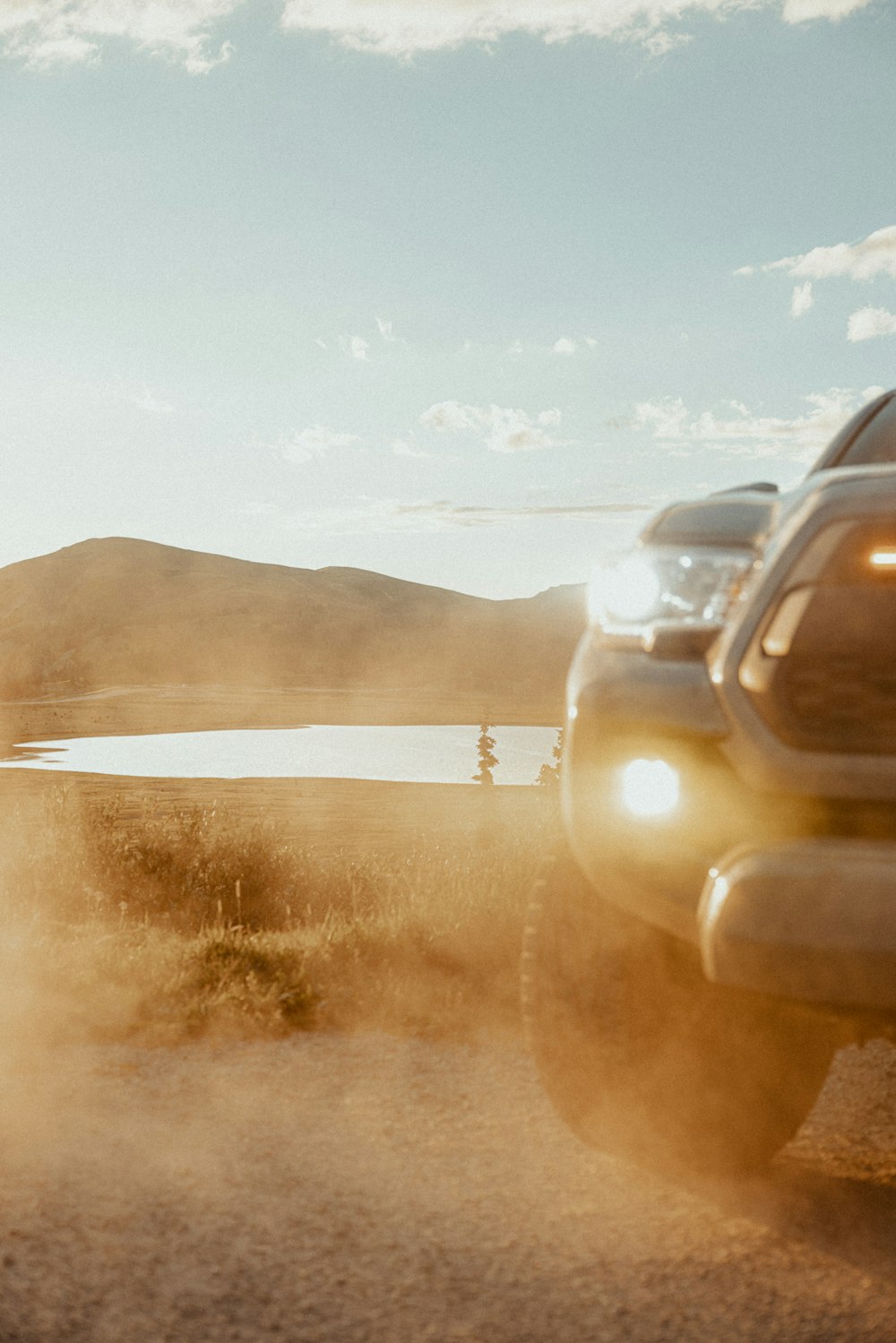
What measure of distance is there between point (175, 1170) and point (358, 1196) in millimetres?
490

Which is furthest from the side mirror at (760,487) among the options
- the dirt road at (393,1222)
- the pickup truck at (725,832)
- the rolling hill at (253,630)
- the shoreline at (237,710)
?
the rolling hill at (253,630)

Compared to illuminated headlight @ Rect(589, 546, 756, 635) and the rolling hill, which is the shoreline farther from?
illuminated headlight @ Rect(589, 546, 756, 635)

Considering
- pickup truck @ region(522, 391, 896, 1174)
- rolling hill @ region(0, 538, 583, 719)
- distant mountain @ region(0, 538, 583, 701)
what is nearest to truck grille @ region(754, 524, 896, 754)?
pickup truck @ region(522, 391, 896, 1174)

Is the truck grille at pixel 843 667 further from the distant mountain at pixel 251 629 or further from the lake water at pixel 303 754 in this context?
the distant mountain at pixel 251 629

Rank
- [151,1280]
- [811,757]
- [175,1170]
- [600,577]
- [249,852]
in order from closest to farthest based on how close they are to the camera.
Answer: [811,757]
[151,1280]
[600,577]
[175,1170]
[249,852]

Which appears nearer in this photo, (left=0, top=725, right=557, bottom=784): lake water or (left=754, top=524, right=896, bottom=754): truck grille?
(left=754, top=524, right=896, bottom=754): truck grille

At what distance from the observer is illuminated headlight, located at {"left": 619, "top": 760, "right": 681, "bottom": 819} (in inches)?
99.7

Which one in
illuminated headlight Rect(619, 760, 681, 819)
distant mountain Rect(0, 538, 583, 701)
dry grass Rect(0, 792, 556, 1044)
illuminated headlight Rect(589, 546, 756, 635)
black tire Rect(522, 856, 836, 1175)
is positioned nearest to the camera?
illuminated headlight Rect(619, 760, 681, 819)

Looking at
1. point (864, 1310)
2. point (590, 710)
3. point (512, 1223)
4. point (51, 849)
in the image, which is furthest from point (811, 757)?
point (51, 849)

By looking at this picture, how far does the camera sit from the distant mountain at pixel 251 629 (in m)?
136

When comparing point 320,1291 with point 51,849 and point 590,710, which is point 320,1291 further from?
point 51,849

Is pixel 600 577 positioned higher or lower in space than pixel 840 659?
higher

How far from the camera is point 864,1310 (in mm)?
2453

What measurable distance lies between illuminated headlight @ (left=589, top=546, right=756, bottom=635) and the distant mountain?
111 m
